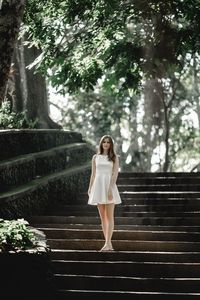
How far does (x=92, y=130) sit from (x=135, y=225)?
23.7m

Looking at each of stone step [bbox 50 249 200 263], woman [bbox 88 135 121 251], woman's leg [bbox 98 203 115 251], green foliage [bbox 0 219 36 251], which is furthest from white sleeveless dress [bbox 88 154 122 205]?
green foliage [bbox 0 219 36 251]

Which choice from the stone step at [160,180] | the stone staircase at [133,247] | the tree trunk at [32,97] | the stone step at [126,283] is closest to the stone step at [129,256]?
the stone staircase at [133,247]

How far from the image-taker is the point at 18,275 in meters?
6.64

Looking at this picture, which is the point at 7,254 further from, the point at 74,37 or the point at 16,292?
the point at 74,37

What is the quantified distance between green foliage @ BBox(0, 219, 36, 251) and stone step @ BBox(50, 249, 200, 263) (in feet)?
3.85

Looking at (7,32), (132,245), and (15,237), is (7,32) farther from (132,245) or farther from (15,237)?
(132,245)

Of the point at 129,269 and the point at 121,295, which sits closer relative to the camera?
the point at 121,295

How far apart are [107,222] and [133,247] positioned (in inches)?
22.9

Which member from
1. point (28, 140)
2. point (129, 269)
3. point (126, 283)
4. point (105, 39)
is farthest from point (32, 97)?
point (126, 283)

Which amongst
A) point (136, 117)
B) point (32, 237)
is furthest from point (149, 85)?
point (32, 237)

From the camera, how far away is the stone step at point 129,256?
8.02 metres

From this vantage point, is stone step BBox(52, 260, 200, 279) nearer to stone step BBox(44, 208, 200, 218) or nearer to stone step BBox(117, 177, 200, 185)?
stone step BBox(44, 208, 200, 218)

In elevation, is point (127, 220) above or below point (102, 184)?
below

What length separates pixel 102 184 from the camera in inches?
339
